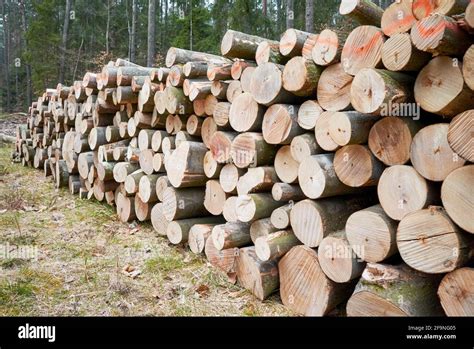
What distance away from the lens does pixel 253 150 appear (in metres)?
3.58

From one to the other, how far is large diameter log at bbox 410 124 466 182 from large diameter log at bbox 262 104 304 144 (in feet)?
3.51

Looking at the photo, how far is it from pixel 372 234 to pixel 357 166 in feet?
1.59

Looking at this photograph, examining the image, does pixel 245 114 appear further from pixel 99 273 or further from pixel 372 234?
pixel 99 273


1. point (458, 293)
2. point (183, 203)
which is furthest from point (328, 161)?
point (183, 203)

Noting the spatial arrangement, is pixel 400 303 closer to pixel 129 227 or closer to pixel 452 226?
pixel 452 226

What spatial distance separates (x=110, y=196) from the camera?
577 centimetres

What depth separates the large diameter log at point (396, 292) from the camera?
100 inches

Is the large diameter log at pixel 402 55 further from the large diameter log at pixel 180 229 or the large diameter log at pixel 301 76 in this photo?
the large diameter log at pixel 180 229

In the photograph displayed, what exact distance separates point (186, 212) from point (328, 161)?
1982mm

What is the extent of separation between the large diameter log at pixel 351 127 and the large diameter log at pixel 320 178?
23cm

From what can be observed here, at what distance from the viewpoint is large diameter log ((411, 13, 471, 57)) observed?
2.22 meters

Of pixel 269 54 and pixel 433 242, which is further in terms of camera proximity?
pixel 269 54

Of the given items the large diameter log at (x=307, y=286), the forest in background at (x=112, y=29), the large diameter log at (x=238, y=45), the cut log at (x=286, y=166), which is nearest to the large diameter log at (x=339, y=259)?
the large diameter log at (x=307, y=286)

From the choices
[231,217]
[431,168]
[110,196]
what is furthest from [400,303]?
[110,196]
